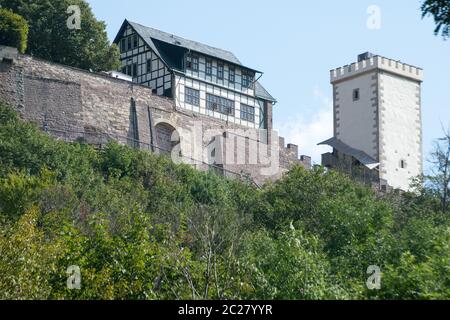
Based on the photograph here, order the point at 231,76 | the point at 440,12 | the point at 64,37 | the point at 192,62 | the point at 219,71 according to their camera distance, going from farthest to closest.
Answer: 1. the point at 231,76
2. the point at 219,71
3. the point at 192,62
4. the point at 64,37
5. the point at 440,12

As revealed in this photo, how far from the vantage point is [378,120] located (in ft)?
218

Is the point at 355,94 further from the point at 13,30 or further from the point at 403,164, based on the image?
the point at 13,30

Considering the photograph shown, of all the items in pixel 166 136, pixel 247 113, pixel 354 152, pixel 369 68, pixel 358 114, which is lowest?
pixel 166 136

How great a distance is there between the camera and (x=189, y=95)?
60.6 meters

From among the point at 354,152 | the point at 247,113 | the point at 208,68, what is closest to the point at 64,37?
the point at 208,68

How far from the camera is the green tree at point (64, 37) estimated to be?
190 feet

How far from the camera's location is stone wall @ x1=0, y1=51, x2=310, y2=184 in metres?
52.8

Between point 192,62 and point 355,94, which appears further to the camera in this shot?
point 355,94

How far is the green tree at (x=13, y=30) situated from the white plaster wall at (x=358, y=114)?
20575 mm

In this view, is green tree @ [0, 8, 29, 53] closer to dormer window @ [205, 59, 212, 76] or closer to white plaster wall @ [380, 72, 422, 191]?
dormer window @ [205, 59, 212, 76]

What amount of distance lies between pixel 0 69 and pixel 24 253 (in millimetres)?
27481

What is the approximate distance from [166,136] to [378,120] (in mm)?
13706

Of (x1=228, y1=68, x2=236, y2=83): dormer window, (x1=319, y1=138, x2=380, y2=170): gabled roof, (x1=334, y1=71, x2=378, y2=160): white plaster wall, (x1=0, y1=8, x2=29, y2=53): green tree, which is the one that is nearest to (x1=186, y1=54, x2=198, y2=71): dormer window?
(x1=228, y1=68, x2=236, y2=83): dormer window

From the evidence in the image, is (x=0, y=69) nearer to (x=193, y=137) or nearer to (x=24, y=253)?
(x=193, y=137)
